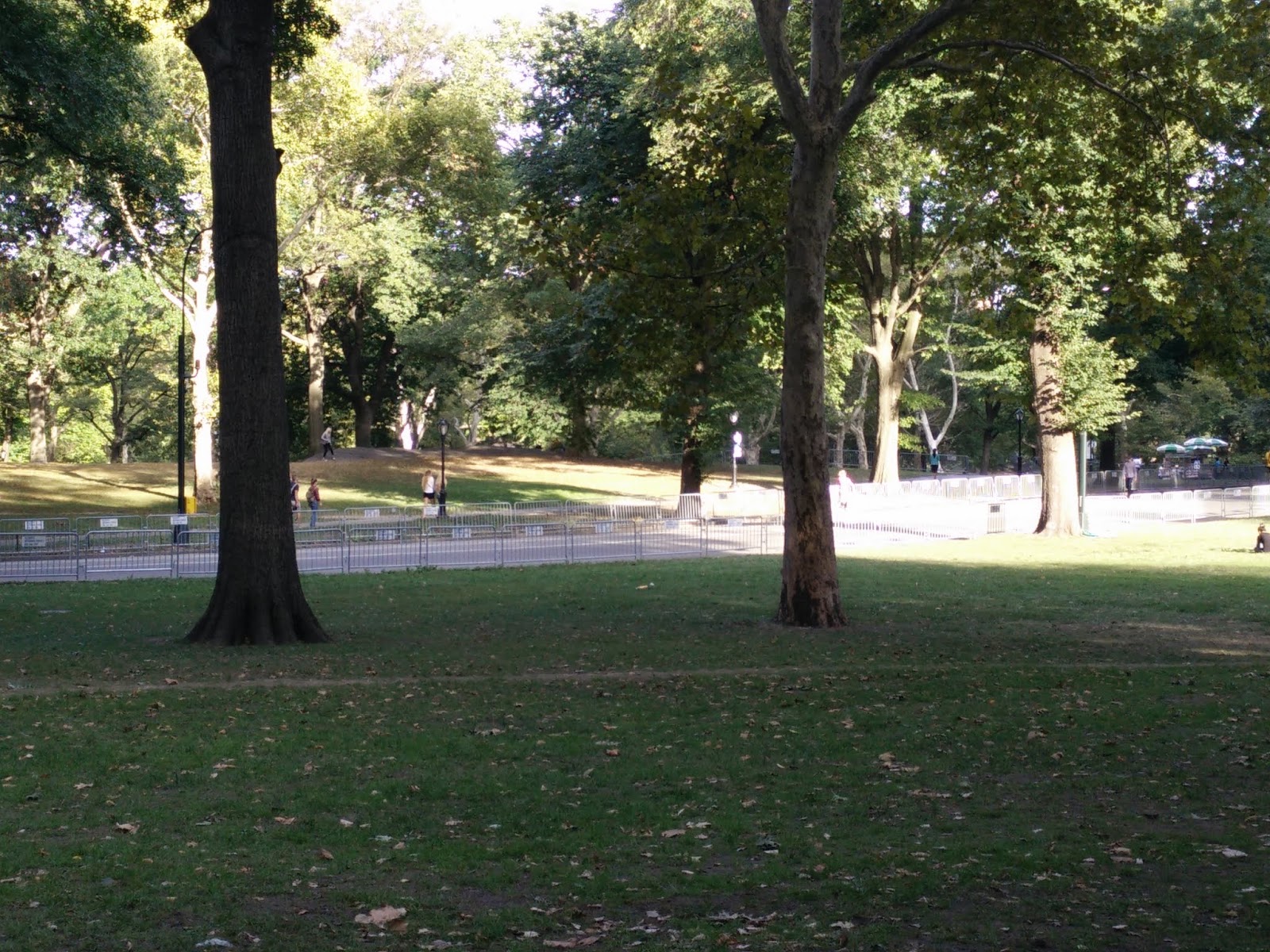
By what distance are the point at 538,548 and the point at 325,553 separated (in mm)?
5462

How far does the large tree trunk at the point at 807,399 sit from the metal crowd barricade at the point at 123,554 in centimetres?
1679

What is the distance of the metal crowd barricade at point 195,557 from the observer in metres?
28.8

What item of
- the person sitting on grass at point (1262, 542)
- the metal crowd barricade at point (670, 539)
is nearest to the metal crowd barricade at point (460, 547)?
the metal crowd barricade at point (670, 539)

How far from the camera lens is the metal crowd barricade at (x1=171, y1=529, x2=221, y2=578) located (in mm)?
28781

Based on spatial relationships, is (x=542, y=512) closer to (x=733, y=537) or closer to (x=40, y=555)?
(x=733, y=537)

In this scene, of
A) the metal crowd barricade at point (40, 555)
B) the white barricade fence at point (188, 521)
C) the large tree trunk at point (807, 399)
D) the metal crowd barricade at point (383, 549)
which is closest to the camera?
the large tree trunk at point (807, 399)

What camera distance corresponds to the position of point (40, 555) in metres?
29.4

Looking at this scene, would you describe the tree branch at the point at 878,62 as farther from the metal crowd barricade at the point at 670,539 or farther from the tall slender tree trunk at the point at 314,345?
the tall slender tree trunk at the point at 314,345

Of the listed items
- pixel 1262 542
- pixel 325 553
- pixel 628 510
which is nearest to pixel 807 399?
pixel 325 553

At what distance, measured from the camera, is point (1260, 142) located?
53.1 ft

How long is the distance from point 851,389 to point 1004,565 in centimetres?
5533

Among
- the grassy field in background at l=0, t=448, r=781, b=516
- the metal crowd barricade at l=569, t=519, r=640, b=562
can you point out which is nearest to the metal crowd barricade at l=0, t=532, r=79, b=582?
the metal crowd barricade at l=569, t=519, r=640, b=562

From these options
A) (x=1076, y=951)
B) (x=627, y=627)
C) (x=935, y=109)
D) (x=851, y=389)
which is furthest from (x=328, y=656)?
(x=851, y=389)

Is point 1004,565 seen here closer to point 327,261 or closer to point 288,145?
point 288,145
